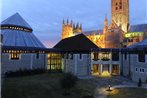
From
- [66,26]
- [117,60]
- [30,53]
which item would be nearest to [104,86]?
[117,60]

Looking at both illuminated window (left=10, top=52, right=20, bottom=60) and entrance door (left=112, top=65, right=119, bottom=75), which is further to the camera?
entrance door (left=112, top=65, right=119, bottom=75)

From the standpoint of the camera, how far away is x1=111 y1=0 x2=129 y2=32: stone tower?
99688mm

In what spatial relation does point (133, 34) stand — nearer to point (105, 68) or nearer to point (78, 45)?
point (105, 68)

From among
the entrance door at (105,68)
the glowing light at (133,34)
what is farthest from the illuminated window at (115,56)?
the glowing light at (133,34)

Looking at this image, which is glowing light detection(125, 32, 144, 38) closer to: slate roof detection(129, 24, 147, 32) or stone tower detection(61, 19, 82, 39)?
slate roof detection(129, 24, 147, 32)

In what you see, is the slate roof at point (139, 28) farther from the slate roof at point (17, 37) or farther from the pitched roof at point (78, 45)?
the slate roof at point (17, 37)

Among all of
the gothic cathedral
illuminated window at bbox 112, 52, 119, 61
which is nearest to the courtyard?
illuminated window at bbox 112, 52, 119, 61

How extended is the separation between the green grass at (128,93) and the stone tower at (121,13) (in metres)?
69.9

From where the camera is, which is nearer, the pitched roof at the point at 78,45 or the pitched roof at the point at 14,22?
the pitched roof at the point at 78,45

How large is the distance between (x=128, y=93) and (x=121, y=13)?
78677mm

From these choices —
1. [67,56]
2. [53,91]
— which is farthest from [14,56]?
[53,91]

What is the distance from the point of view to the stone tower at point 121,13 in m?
99.7

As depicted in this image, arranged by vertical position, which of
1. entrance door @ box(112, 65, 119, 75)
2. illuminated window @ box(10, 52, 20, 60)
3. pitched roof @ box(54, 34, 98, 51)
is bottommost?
entrance door @ box(112, 65, 119, 75)

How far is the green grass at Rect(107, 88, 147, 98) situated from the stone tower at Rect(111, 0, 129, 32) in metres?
69.9
